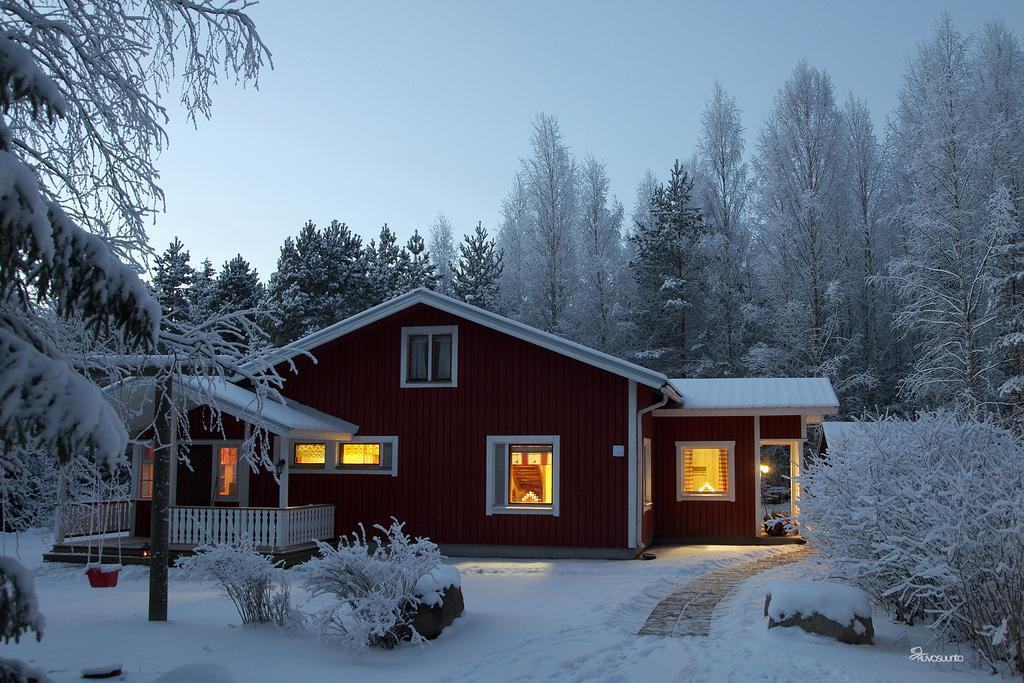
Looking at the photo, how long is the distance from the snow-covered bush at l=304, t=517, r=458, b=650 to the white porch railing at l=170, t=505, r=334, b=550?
6.36m

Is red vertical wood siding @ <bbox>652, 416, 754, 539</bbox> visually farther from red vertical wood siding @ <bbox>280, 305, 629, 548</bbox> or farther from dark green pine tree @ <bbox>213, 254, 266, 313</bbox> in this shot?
dark green pine tree @ <bbox>213, 254, 266, 313</bbox>

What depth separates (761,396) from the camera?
18.2m

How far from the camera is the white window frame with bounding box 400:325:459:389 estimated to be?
55.4 feet

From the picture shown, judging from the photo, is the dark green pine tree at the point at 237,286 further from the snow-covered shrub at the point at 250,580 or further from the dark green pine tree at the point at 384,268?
the snow-covered shrub at the point at 250,580

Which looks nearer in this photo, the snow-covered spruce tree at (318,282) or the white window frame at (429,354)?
the white window frame at (429,354)

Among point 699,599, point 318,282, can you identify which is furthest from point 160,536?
point 318,282

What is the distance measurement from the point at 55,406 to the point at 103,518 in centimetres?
1395

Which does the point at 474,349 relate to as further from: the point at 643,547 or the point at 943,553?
the point at 943,553

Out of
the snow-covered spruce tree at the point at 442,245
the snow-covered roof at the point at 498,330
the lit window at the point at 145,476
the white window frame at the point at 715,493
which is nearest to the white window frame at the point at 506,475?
the snow-covered roof at the point at 498,330

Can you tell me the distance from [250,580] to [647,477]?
33.1 feet

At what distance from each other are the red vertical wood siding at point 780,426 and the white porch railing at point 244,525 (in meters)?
9.41

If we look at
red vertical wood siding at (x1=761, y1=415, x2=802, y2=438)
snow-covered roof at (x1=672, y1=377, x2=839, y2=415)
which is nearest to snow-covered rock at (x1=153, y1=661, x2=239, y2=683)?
snow-covered roof at (x1=672, y1=377, x2=839, y2=415)

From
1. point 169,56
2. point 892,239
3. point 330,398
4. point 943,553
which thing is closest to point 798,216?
point 892,239

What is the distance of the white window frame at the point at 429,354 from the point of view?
16.9 meters
